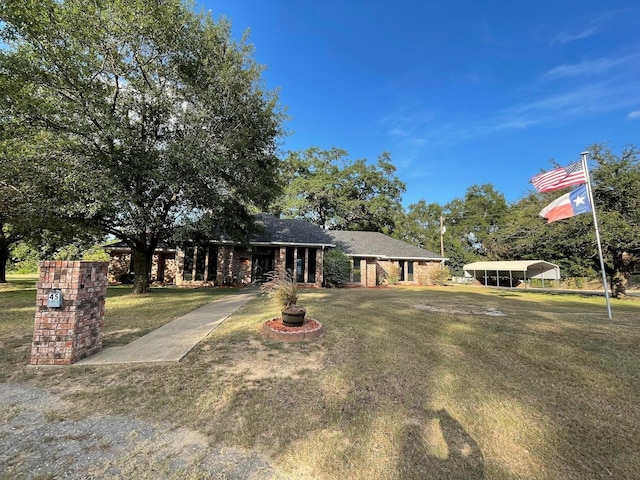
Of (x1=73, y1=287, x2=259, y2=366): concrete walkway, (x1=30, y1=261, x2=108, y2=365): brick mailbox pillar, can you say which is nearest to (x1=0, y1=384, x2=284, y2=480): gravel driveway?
(x1=30, y1=261, x2=108, y2=365): brick mailbox pillar

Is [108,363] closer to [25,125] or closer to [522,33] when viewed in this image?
[25,125]

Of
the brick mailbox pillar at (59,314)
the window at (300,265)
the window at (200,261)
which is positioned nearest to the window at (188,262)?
the window at (200,261)

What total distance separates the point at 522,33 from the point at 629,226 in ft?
35.4

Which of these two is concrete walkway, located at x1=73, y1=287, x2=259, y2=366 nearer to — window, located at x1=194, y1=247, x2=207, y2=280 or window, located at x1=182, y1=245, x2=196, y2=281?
window, located at x1=194, y1=247, x2=207, y2=280

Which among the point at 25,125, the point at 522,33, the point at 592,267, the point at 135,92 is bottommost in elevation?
the point at 592,267

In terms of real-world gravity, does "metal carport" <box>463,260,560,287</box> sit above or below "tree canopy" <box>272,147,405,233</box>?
below

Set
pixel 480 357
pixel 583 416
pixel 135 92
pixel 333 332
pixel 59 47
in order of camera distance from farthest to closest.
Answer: pixel 135 92 < pixel 59 47 < pixel 333 332 < pixel 480 357 < pixel 583 416

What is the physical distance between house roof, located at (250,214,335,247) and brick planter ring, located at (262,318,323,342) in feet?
41.9

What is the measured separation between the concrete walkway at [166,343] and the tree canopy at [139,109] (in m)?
5.52

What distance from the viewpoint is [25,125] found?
32.5ft

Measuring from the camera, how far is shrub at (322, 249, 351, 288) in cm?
2034

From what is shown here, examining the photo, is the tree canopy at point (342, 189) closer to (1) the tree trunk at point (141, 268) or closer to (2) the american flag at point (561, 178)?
(1) the tree trunk at point (141, 268)

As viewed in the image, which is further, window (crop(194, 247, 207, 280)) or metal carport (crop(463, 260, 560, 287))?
metal carport (crop(463, 260, 560, 287))

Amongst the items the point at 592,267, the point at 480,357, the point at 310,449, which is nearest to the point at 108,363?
the point at 310,449
